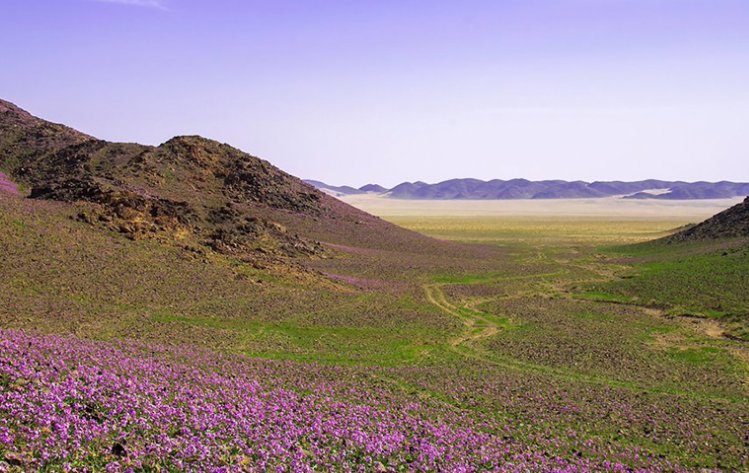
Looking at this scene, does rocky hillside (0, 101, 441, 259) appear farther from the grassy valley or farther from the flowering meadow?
the flowering meadow

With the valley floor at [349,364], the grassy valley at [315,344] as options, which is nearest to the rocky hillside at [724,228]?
the grassy valley at [315,344]

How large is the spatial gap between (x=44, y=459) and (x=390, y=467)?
8.84 metres

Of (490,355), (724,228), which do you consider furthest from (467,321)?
(724,228)

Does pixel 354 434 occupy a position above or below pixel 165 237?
below

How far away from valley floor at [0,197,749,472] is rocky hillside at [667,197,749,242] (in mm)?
27335

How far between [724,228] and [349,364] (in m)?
91.8

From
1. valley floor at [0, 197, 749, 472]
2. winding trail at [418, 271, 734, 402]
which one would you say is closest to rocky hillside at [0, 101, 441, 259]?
valley floor at [0, 197, 749, 472]

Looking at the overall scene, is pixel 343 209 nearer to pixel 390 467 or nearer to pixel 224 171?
pixel 224 171

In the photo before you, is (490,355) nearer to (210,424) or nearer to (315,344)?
(315,344)

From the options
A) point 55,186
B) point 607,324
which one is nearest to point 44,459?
point 607,324

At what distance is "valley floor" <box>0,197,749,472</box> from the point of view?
49.2 ft

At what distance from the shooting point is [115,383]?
16.8 metres

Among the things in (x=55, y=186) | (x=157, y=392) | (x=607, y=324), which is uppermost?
(x=55, y=186)

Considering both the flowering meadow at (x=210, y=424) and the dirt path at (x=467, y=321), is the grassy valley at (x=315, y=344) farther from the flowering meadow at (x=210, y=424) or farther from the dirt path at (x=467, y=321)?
the dirt path at (x=467, y=321)
